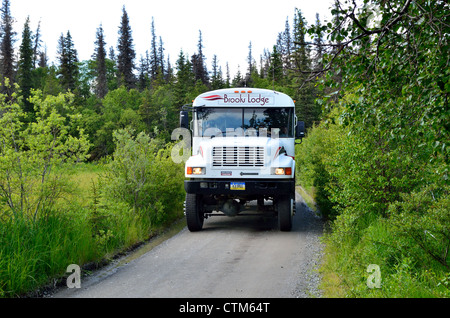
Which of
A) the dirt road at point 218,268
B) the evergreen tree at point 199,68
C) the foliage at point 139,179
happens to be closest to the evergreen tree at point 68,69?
the evergreen tree at point 199,68

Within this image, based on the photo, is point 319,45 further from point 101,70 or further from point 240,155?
point 101,70

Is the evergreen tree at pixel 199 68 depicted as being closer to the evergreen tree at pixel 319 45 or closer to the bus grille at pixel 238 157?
the bus grille at pixel 238 157

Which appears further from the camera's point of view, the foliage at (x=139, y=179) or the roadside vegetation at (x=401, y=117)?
the foliage at (x=139, y=179)

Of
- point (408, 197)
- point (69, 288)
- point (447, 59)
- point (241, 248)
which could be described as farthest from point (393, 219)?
point (69, 288)

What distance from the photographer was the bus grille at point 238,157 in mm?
9664

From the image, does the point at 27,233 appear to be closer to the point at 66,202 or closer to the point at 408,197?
the point at 66,202

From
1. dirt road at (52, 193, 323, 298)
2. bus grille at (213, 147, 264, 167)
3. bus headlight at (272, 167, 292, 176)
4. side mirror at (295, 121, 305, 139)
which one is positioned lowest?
dirt road at (52, 193, 323, 298)

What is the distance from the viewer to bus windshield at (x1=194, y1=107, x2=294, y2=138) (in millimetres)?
10602

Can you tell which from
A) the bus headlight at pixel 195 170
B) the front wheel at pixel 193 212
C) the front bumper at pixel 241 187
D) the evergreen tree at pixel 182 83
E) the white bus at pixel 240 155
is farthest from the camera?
the evergreen tree at pixel 182 83

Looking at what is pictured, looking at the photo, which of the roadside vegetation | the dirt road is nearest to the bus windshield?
the dirt road

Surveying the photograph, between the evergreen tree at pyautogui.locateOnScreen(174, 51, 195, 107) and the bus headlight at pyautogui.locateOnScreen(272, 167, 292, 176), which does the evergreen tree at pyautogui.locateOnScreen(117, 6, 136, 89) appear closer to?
the evergreen tree at pyautogui.locateOnScreen(174, 51, 195, 107)

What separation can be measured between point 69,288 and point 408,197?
5278 mm

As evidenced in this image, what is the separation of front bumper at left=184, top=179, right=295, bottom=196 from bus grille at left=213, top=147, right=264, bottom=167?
0.39m
